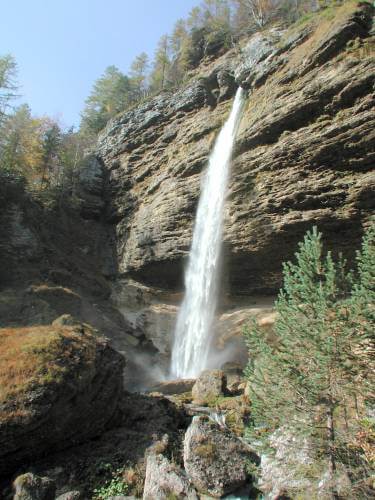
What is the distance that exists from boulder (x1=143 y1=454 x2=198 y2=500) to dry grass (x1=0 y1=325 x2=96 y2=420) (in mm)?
2517

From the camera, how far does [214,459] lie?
770cm

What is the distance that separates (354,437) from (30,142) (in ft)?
100

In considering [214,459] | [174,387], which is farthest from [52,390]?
[174,387]

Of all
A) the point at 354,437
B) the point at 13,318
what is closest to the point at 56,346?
the point at 354,437

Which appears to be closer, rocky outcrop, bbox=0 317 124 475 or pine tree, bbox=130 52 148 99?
rocky outcrop, bbox=0 317 124 475

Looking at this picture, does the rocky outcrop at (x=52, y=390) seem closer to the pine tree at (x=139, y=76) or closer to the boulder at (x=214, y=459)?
the boulder at (x=214, y=459)

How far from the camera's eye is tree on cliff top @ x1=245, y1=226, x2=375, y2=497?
21.9ft

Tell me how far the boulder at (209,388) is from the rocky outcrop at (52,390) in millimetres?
4038

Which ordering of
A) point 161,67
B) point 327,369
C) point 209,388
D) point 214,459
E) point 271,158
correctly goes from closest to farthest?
point 327,369, point 214,459, point 209,388, point 271,158, point 161,67

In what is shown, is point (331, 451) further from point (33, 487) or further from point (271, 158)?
point (271, 158)

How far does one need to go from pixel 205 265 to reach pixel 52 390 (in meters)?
13.9

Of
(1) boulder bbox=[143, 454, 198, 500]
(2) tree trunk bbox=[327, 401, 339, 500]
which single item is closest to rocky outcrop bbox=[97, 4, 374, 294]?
(2) tree trunk bbox=[327, 401, 339, 500]

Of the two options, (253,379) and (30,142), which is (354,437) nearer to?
(253,379)

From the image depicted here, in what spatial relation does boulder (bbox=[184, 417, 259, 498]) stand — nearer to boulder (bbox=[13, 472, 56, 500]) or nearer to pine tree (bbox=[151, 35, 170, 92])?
boulder (bbox=[13, 472, 56, 500])
